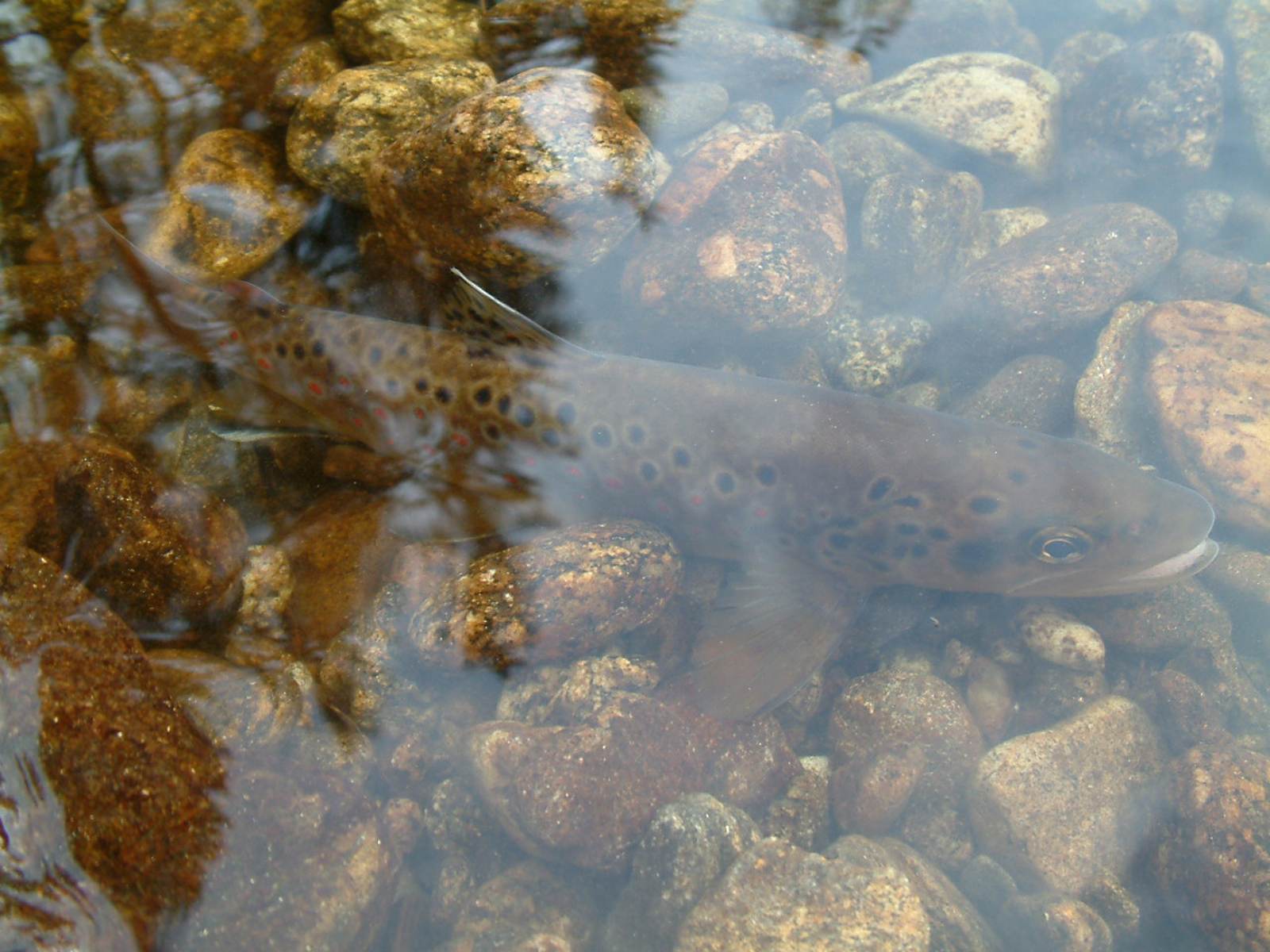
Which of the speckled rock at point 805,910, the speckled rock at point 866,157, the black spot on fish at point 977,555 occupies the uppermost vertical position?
the speckled rock at point 866,157

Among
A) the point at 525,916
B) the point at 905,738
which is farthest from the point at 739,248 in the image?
the point at 525,916

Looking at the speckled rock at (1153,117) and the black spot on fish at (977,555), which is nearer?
the black spot on fish at (977,555)

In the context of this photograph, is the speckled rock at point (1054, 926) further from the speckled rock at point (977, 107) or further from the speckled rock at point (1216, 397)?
the speckled rock at point (977, 107)

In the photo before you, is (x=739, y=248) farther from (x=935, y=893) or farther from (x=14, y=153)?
(x=14, y=153)

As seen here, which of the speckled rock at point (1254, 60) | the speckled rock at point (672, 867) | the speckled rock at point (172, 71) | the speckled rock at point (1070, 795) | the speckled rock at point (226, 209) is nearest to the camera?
the speckled rock at point (672, 867)

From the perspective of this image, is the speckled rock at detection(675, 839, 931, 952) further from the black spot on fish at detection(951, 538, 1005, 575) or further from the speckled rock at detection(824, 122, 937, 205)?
the speckled rock at detection(824, 122, 937, 205)

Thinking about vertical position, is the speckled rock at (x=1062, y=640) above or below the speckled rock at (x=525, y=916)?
above

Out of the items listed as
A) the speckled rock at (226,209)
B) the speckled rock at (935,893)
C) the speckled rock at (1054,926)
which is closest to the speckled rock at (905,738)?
the speckled rock at (935,893)
